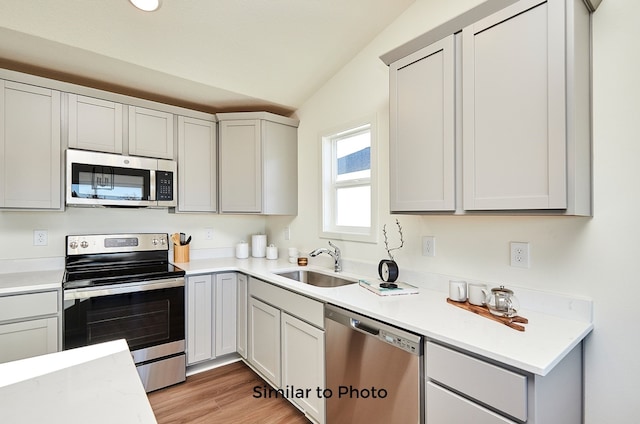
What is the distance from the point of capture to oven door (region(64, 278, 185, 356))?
2.05 metres

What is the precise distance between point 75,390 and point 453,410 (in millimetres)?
1246

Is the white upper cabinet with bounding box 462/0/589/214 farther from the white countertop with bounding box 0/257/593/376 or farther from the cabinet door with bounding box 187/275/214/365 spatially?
the cabinet door with bounding box 187/275/214/365

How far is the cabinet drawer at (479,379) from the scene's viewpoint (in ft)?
3.31

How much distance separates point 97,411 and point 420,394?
1139mm

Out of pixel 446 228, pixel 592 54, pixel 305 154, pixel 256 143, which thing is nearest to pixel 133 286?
pixel 256 143

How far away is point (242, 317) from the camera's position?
268cm

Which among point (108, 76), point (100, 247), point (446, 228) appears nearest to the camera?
point (446, 228)

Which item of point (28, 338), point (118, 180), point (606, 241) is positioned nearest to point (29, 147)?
point (118, 180)

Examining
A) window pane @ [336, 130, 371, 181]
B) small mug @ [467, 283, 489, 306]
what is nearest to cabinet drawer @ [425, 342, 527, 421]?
small mug @ [467, 283, 489, 306]

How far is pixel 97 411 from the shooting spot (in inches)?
29.1

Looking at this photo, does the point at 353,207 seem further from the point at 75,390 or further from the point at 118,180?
the point at 75,390

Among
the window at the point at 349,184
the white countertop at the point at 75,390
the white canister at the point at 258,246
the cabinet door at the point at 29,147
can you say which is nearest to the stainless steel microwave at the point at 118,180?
the cabinet door at the point at 29,147

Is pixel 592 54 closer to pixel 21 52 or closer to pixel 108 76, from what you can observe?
pixel 108 76

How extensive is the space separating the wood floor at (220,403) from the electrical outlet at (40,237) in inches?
56.9
